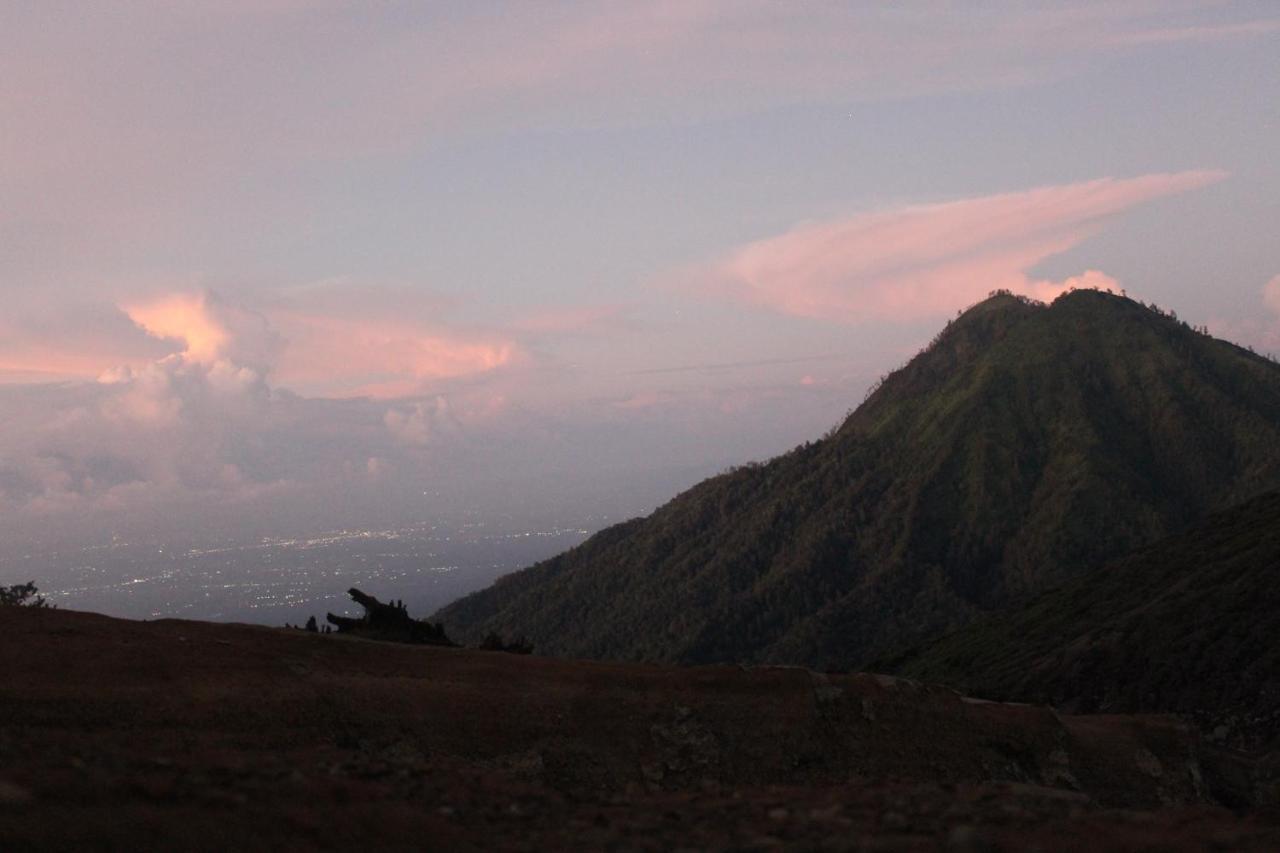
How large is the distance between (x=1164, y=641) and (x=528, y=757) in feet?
272

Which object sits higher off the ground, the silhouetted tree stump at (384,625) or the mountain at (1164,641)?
the silhouetted tree stump at (384,625)

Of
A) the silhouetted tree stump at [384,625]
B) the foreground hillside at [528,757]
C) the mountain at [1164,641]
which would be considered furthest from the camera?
the mountain at [1164,641]

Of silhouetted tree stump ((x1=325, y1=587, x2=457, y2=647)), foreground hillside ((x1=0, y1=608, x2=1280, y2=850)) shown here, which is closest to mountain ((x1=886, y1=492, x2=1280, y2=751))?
foreground hillside ((x1=0, y1=608, x2=1280, y2=850))

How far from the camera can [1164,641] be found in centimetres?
9206

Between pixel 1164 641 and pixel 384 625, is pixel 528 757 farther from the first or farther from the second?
pixel 1164 641

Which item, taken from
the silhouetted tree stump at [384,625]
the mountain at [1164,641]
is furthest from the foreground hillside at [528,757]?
the mountain at [1164,641]

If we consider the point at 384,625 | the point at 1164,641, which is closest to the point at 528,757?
the point at 384,625

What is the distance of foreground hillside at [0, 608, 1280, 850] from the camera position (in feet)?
51.3

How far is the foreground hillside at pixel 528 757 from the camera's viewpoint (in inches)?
616

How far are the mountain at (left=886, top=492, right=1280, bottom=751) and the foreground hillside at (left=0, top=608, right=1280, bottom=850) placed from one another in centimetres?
2411

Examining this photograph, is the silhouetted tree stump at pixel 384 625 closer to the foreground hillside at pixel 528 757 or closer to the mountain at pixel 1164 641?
the foreground hillside at pixel 528 757

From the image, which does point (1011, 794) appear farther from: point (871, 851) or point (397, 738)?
point (397, 738)

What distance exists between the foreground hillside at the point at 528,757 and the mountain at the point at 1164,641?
2411 centimetres

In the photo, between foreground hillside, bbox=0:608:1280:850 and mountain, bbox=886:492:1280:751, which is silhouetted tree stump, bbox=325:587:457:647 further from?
mountain, bbox=886:492:1280:751
